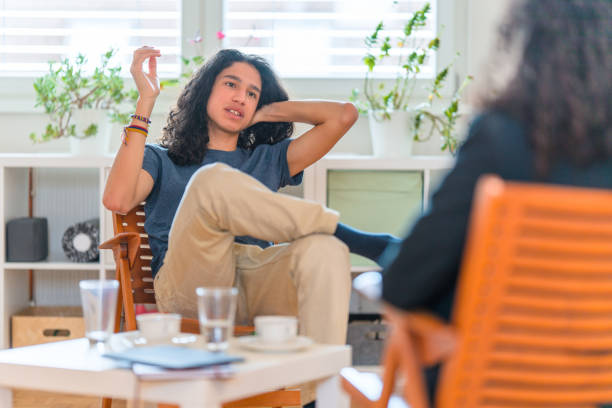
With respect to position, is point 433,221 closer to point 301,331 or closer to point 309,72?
point 301,331

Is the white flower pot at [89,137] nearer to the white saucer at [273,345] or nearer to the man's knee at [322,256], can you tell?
the man's knee at [322,256]

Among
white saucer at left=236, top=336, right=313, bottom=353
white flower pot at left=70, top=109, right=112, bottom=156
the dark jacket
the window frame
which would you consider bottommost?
white saucer at left=236, top=336, right=313, bottom=353

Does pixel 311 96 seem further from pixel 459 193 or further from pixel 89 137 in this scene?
pixel 459 193

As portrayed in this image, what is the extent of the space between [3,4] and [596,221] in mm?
3207

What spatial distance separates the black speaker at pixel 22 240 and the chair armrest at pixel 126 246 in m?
0.89

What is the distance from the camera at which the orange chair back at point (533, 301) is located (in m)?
0.97

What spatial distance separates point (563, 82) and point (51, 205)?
9.12 ft

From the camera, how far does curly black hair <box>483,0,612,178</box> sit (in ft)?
3.49

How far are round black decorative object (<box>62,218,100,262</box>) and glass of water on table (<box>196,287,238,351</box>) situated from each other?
1836 millimetres

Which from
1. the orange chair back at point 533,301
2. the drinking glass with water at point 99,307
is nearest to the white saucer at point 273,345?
the drinking glass with water at point 99,307

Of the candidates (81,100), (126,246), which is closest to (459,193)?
(126,246)

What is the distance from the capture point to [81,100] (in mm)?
3105

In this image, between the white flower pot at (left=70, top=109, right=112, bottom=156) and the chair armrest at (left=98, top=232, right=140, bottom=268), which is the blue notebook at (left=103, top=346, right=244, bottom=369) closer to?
the chair armrest at (left=98, top=232, right=140, bottom=268)

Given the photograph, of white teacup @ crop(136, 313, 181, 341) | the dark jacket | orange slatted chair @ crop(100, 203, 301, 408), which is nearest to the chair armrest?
orange slatted chair @ crop(100, 203, 301, 408)
